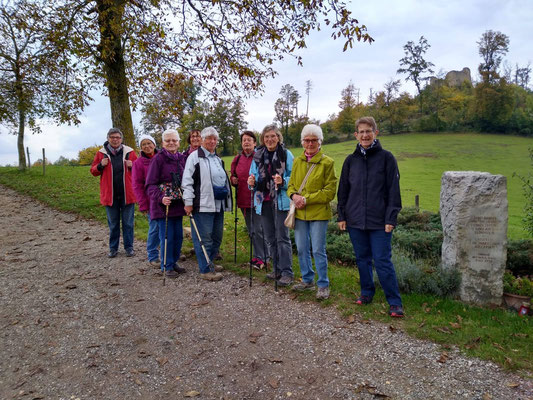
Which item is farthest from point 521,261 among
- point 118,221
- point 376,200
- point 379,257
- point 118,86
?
point 118,86

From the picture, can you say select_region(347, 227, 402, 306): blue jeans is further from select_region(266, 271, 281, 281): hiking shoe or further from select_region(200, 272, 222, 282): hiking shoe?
select_region(200, 272, 222, 282): hiking shoe

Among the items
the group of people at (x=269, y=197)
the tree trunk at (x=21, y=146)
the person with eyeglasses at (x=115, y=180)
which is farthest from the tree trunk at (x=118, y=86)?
the tree trunk at (x=21, y=146)

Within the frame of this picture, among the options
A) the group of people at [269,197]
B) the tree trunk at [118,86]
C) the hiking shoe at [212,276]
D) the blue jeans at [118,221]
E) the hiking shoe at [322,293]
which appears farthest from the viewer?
the tree trunk at [118,86]

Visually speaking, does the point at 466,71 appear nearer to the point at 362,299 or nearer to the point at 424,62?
the point at 424,62

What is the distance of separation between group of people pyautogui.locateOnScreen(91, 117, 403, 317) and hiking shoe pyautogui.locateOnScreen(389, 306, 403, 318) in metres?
0.01

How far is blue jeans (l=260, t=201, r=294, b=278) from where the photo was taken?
18.8 feet

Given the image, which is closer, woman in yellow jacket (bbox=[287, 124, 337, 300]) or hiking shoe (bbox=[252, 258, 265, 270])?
woman in yellow jacket (bbox=[287, 124, 337, 300])

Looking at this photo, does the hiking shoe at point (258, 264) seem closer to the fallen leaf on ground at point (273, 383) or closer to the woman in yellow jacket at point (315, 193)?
the woman in yellow jacket at point (315, 193)

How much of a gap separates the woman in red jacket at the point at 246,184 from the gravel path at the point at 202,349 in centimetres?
81

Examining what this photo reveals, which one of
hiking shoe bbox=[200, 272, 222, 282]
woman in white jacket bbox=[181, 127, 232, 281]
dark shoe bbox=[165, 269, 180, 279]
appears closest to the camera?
woman in white jacket bbox=[181, 127, 232, 281]

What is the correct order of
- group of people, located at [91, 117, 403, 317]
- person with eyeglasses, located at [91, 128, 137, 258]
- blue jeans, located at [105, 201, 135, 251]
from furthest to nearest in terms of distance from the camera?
blue jeans, located at [105, 201, 135, 251] → person with eyeglasses, located at [91, 128, 137, 258] → group of people, located at [91, 117, 403, 317]

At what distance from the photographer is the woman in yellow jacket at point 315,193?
16.7 ft

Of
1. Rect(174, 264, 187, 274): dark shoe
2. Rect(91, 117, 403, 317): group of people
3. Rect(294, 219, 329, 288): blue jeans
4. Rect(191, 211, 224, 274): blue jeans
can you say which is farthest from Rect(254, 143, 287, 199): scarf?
Rect(174, 264, 187, 274): dark shoe

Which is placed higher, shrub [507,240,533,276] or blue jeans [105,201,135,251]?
blue jeans [105,201,135,251]
